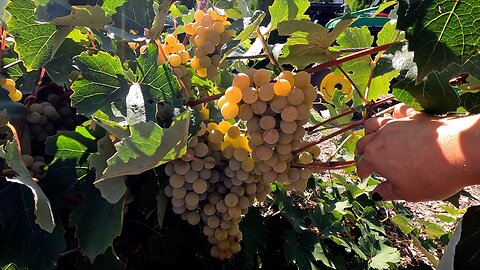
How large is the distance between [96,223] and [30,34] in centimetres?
38

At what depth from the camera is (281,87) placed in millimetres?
786

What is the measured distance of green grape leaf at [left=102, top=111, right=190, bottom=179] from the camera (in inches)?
27.6

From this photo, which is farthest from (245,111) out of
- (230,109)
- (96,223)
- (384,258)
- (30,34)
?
(384,258)

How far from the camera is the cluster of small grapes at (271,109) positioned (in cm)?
79

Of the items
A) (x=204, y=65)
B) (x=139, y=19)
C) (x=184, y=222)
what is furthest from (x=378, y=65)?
(x=184, y=222)

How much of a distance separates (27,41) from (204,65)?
13.9 inches

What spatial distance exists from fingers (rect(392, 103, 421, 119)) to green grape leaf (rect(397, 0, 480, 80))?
0.22 m

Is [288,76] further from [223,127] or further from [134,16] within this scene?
[134,16]

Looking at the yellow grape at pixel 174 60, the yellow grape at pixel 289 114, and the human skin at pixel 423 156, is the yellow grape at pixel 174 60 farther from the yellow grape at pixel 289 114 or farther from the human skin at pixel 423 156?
the human skin at pixel 423 156

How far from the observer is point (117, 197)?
0.77 meters

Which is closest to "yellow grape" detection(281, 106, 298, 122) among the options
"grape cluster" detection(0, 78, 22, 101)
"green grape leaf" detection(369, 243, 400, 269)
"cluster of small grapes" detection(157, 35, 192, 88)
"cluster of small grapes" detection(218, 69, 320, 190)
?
"cluster of small grapes" detection(218, 69, 320, 190)

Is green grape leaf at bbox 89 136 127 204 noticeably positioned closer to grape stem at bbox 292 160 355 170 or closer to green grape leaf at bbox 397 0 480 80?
grape stem at bbox 292 160 355 170

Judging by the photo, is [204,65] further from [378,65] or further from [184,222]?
[184,222]

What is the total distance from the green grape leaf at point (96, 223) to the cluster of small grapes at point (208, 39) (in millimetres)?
283
